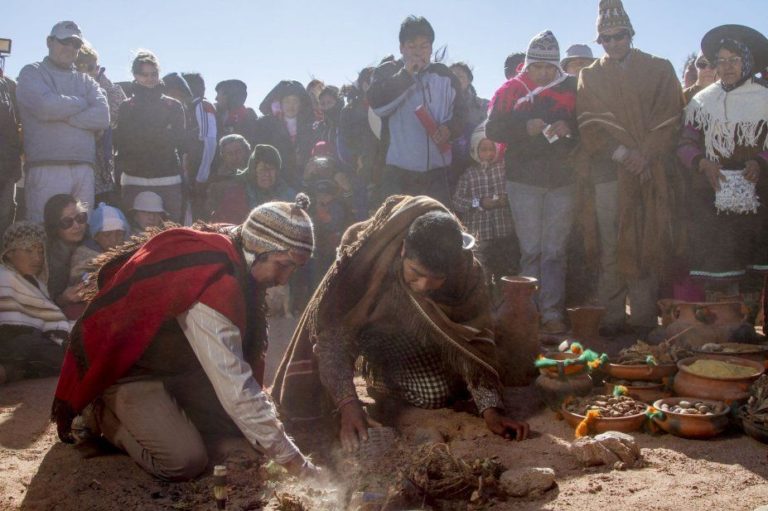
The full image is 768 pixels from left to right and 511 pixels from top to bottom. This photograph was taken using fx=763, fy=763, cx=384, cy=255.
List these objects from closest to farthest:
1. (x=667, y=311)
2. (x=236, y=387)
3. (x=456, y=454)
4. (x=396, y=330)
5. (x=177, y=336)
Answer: (x=236, y=387) → (x=177, y=336) → (x=456, y=454) → (x=396, y=330) → (x=667, y=311)

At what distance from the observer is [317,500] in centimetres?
339

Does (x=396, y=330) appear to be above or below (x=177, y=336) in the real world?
below

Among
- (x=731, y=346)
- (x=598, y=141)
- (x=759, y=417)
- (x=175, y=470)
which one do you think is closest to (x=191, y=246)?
(x=175, y=470)

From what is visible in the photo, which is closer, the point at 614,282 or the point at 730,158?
the point at 730,158

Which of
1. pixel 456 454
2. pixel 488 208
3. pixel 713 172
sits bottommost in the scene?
pixel 456 454

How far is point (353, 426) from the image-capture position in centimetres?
400

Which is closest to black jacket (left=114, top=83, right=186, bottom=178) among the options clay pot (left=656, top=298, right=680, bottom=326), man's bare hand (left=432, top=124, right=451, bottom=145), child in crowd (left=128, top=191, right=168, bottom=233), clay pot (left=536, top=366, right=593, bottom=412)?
child in crowd (left=128, top=191, right=168, bottom=233)

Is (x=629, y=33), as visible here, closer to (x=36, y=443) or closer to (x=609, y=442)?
(x=609, y=442)

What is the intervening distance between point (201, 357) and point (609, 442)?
1.99 m

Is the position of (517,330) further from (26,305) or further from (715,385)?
(26,305)

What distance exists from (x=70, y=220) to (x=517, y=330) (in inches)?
152

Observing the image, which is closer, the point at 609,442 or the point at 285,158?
the point at 609,442

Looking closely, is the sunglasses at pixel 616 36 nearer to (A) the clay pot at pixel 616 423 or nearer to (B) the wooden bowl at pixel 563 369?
(B) the wooden bowl at pixel 563 369

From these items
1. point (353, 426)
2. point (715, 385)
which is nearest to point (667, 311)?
point (715, 385)
